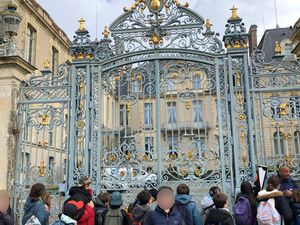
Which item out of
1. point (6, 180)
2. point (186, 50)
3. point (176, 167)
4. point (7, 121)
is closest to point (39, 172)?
point (6, 180)

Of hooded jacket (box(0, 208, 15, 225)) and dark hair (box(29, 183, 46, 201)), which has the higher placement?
dark hair (box(29, 183, 46, 201))

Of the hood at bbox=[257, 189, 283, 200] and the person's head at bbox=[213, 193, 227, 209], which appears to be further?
the hood at bbox=[257, 189, 283, 200]

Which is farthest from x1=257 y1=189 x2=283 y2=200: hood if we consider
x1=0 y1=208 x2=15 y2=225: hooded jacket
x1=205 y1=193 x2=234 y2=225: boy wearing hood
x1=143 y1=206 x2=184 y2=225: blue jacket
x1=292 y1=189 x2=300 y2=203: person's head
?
x1=0 y1=208 x2=15 y2=225: hooded jacket

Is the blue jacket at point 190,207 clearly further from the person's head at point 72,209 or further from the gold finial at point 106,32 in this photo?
the gold finial at point 106,32

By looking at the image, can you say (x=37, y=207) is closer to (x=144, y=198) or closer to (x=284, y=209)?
(x=144, y=198)

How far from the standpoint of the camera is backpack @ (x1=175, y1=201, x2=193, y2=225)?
4227 mm

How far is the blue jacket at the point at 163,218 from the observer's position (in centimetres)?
394

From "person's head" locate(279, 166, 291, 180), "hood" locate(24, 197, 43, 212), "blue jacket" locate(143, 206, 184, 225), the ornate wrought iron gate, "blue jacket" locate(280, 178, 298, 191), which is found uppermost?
the ornate wrought iron gate

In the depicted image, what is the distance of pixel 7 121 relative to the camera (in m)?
7.44

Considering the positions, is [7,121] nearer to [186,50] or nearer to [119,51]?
[119,51]

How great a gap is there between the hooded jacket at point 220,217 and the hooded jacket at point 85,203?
1.48 m


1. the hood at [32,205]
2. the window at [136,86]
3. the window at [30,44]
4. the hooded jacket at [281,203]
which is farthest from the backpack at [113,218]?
the window at [30,44]

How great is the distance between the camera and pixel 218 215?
4262 mm

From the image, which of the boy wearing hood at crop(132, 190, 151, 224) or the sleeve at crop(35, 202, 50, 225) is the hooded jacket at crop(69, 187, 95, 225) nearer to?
the sleeve at crop(35, 202, 50, 225)
